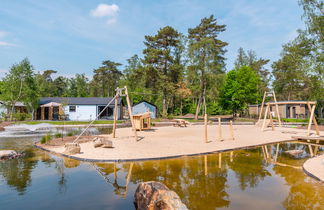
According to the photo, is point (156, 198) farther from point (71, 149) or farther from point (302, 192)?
point (71, 149)

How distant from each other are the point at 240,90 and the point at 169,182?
129ft

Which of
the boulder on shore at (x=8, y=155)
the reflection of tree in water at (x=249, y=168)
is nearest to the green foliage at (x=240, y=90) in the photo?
the reflection of tree in water at (x=249, y=168)

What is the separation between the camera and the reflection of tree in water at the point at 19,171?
6.19 metres

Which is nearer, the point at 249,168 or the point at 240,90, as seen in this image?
the point at 249,168

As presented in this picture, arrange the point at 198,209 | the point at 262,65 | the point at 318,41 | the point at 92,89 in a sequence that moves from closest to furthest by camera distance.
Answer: the point at 198,209, the point at 318,41, the point at 262,65, the point at 92,89

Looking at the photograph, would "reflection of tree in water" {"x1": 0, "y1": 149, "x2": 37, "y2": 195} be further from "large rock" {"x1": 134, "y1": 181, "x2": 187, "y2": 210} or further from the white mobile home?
the white mobile home

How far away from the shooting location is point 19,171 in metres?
7.39

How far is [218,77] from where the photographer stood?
118 ft

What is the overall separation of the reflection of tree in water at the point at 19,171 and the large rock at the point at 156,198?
3.47m

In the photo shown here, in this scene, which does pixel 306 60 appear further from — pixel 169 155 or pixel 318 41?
pixel 169 155

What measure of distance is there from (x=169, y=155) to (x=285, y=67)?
48473mm

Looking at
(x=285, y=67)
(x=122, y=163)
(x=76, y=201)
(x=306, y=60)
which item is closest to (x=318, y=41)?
(x=306, y=60)

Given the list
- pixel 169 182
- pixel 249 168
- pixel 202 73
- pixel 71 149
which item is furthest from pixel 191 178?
pixel 202 73

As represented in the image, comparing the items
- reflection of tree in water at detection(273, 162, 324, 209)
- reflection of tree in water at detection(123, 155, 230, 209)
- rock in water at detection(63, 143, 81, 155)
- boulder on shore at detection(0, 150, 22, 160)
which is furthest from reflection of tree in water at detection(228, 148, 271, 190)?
boulder on shore at detection(0, 150, 22, 160)
